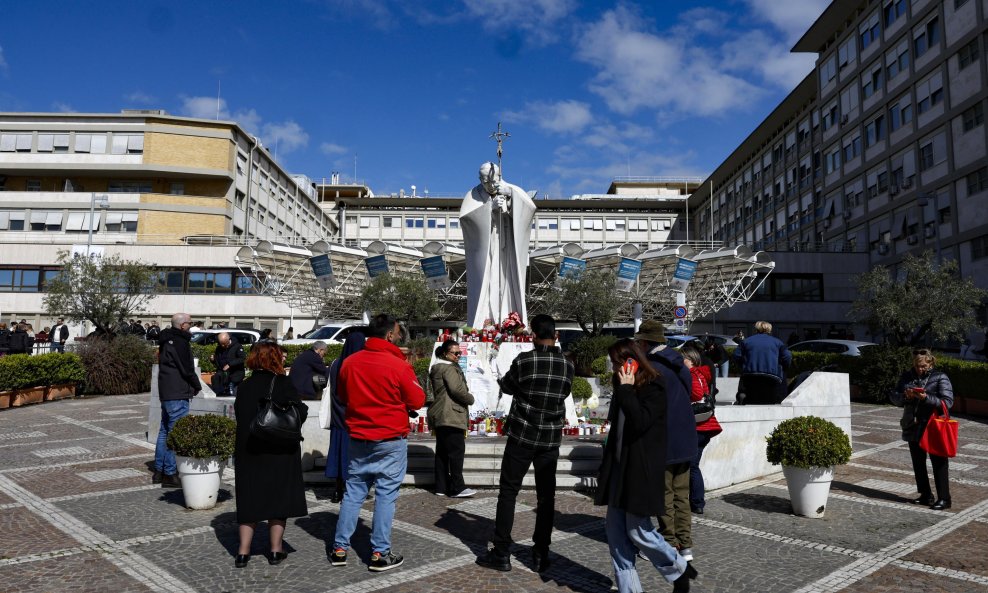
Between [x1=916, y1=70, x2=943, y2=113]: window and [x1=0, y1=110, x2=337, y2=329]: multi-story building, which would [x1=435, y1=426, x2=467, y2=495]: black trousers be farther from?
[x1=0, y1=110, x2=337, y2=329]: multi-story building

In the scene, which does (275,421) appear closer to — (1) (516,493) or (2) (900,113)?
(1) (516,493)

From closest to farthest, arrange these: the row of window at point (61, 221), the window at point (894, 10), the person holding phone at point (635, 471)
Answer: the person holding phone at point (635, 471), the window at point (894, 10), the row of window at point (61, 221)

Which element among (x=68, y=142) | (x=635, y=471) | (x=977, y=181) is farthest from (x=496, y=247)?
(x=68, y=142)

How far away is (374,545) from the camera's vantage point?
15.2 feet

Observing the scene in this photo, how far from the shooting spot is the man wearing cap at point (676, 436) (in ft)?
14.5

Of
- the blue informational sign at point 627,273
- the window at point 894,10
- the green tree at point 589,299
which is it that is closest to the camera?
the green tree at point 589,299

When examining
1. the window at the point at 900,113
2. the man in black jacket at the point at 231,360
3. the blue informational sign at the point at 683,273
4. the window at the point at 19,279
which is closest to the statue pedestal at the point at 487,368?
the man in black jacket at the point at 231,360

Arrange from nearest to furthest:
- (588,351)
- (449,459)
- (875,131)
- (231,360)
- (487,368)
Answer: (449,459) < (487,368) < (231,360) < (588,351) < (875,131)

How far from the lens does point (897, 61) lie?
3578 cm

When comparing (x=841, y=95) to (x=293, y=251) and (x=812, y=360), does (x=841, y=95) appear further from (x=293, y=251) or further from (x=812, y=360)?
(x=293, y=251)

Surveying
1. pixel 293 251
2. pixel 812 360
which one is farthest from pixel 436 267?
pixel 812 360

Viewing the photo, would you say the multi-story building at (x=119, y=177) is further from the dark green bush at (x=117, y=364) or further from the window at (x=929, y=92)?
the window at (x=929, y=92)

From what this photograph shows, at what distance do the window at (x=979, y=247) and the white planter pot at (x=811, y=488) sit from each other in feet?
95.7

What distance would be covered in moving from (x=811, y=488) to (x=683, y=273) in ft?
79.0
